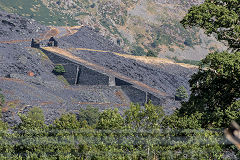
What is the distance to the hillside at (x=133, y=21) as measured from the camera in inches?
6073

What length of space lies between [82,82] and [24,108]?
22.2 meters

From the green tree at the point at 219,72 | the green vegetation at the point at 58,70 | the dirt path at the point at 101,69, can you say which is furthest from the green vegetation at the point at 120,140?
the green vegetation at the point at 58,70

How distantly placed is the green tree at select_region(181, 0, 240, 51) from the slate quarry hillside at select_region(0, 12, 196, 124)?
2777 cm

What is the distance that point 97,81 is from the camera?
6950cm

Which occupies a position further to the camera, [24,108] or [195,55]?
[195,55]

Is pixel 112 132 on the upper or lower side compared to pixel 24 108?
upper

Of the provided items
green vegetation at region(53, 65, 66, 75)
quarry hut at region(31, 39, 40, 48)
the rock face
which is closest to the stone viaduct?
green vegetation at region(53, 65, 66, 75)

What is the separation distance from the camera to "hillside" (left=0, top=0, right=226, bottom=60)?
6073 inches

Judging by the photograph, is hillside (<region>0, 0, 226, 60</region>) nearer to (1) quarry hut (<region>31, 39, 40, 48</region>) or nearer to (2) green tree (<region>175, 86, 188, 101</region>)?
(1) quarry hut (<region>31, 39, 40, 48</region>)

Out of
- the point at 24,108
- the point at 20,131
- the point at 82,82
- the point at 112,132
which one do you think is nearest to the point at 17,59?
the point at 82,82

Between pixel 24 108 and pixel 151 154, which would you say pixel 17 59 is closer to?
pixel 24 108

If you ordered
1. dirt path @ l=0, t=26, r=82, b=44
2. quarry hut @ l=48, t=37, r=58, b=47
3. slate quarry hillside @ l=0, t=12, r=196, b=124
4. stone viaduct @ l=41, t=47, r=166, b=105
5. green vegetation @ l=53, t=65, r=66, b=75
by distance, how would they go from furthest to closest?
1. dirt path @ l=0, t=26, r=82, b=44
2. quarry hut @ l=48, t=37, r=58, b=47
3. green vegetation @ l=53, t=65, r=66, b=75
4. stone viaduct @ l=41, t=47, r=166, b=105
5. slate quarry hillside @ l=0, t=12, r=196, b=124

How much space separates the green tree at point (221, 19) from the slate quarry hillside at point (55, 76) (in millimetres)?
27767

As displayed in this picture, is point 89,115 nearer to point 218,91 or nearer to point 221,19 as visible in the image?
point 218,91
